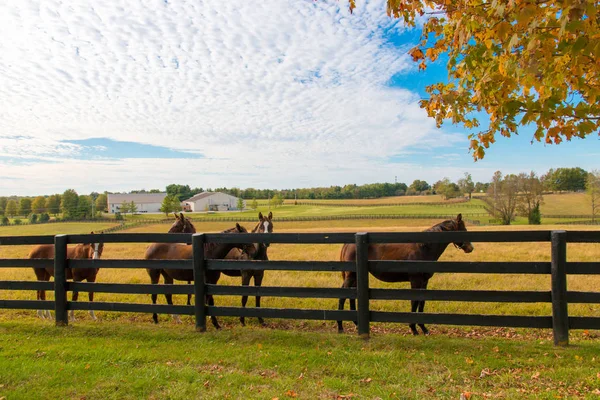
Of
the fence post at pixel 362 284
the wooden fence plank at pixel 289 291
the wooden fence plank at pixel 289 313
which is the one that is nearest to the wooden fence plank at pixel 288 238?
the fence post at pixel 362 284

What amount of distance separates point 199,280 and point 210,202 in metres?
127

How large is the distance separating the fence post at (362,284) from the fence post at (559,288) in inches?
91.7

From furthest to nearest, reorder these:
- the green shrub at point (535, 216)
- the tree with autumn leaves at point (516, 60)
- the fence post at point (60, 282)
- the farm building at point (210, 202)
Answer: the farm building at point (210, 202)
the green shrub at point (535, 216)
the fence post at point (60, 282)
the tree with autumn leaves at point (516, 60)

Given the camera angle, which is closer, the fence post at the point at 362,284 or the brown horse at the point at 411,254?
the fence post at the point at 362,284

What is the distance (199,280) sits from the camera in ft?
18.7

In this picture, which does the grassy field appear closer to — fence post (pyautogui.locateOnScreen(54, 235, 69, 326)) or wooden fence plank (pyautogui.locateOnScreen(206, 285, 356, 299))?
wooden fence plank (pyautogui.locateOnScreen(206, 285, 356, 299))

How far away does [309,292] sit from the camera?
5.34 m

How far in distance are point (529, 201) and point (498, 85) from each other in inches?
2434

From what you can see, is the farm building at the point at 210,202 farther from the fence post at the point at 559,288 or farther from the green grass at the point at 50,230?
the fence post at the point at 559,288

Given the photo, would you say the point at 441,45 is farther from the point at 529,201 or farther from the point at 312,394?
the point at 529,201

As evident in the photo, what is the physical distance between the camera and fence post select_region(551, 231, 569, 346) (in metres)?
4.58

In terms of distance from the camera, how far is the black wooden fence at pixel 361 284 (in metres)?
4.64

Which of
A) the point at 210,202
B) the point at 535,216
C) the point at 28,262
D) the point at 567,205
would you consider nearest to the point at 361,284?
the point at 28,262

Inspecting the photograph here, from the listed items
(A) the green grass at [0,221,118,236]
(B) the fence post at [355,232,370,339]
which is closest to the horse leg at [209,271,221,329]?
(B) the fence post at [355,232,370,339]
